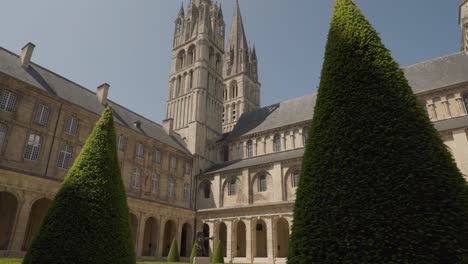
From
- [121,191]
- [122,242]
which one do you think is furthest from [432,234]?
[121,191]

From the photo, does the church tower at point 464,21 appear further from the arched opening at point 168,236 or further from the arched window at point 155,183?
the arched opening at point 168,236

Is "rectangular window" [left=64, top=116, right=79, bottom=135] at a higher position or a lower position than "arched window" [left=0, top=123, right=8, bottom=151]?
higher

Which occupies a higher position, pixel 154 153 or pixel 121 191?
pixel 154 153

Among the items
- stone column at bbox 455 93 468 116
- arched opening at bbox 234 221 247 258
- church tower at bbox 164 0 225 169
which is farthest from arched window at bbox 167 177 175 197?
stone column at bbox 455 93 468 116

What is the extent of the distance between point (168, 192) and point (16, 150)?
14140 mm

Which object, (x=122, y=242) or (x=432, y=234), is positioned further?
(x=122, y=242)

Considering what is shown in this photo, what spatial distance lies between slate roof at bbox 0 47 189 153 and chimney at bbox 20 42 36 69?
1.02 ft

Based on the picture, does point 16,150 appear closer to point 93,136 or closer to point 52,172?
point 52,172

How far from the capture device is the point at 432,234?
4441mm

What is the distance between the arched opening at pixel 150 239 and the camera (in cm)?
2731

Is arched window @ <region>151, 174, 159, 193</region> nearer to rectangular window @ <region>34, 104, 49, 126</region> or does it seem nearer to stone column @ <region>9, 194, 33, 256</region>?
rectangular window @ <region>34, 104, 49, 126</region>

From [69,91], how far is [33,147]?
22.6 ft

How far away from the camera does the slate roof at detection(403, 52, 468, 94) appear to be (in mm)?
26125

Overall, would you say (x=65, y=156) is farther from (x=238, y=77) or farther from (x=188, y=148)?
(x=238, y=77)
